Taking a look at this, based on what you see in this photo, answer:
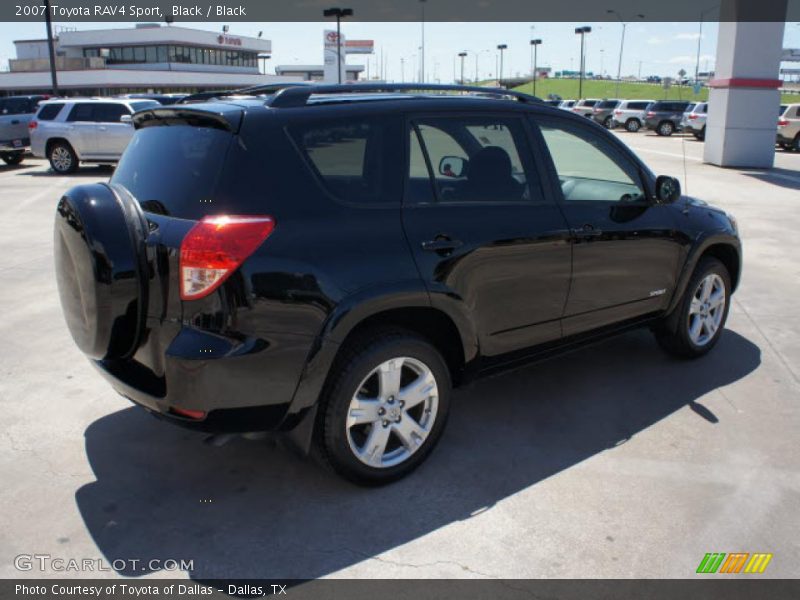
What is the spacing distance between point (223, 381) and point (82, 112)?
17293 mm

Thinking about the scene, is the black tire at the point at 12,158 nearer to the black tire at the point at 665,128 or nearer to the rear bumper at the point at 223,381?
the rear bumper at the point at 223,381

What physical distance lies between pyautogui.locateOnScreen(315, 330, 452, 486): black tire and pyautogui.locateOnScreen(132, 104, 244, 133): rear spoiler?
1.11 meters

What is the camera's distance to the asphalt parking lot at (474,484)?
9.81 feet

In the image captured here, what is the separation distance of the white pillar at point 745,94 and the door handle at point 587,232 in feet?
56.3

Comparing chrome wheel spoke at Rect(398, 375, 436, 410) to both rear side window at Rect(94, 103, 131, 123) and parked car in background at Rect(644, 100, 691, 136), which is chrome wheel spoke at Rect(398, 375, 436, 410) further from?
parked car in background at Rect(644, 100, 691, 136)

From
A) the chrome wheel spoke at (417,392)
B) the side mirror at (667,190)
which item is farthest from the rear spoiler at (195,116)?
the side mirror at (667,190)

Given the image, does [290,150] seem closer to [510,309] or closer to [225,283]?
[225,283]

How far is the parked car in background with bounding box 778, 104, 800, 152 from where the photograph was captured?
2564 centimetres

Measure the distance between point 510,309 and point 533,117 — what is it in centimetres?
112

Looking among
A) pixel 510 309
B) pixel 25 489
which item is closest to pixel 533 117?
pixel 510 309

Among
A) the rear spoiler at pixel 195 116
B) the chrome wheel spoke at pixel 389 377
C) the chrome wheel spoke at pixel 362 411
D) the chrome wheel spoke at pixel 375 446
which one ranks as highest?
the rear spoiler at pixel 195 116

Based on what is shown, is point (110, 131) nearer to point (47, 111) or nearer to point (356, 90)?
point (47, 111)

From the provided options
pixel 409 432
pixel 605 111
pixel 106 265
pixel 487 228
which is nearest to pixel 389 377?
pixel 409 432

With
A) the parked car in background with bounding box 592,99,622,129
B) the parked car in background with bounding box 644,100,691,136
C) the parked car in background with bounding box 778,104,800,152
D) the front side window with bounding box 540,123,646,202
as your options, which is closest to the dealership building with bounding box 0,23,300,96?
the parked car in background with bounding box 592,99,622,129
